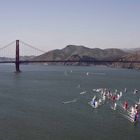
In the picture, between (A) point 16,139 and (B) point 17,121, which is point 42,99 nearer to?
(B) point 17,121

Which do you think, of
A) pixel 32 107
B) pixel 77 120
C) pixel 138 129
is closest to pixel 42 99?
pixel 32 107

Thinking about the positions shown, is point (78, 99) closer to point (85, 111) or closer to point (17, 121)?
point (85, 111)

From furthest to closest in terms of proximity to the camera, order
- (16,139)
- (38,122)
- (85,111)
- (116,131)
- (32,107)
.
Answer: (32,107)
(85,111)
(38,122)
(116,131)
(16,139)

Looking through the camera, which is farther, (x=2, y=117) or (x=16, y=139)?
(x=2, y=117)

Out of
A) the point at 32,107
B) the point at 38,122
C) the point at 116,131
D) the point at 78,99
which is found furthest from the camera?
the point at 78,99

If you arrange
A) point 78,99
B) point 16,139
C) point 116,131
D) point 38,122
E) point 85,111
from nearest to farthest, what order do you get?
point 16,139
point 116,131
point 38,122
point 85,111
point 78,99

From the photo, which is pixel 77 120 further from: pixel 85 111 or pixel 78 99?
pixel 78 99

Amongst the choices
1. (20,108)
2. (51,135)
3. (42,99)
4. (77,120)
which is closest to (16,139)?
(51,135)

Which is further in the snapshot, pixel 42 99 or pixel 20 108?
pixel 42 99
